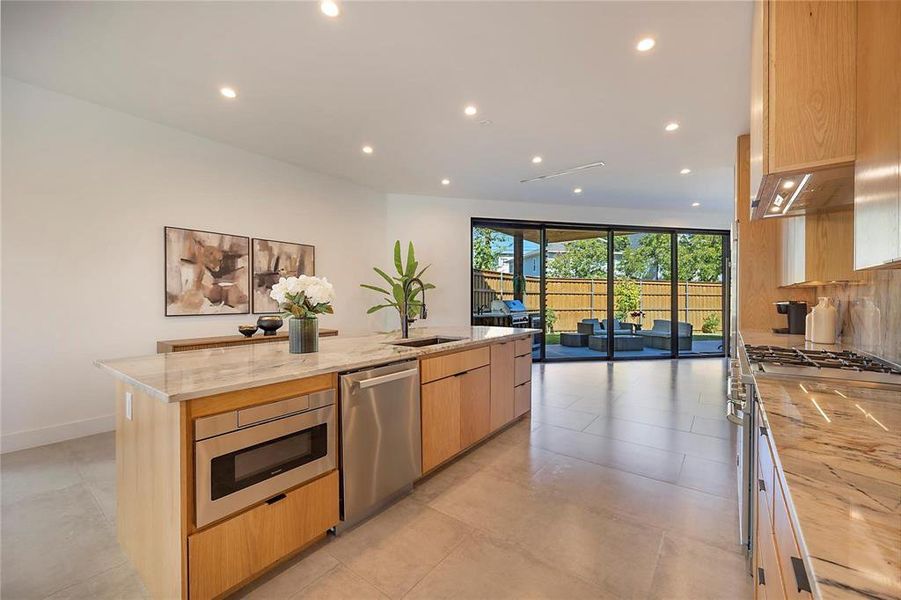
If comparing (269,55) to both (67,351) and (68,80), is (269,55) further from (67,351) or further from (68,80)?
(67,351)

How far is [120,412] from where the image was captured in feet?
5.73

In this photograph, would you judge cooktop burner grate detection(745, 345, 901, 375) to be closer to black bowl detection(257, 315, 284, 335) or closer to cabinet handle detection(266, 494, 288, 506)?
cabinet handle detection(266, 494, 288, 506)

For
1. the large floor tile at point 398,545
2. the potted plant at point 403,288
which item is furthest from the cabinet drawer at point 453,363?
the large floor tile at point 398,545

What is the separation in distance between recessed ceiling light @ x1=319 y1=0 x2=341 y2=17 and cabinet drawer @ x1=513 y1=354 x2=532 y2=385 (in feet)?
9.82

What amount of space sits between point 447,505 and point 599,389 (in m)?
3.42

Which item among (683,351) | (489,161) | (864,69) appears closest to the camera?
(864,69)

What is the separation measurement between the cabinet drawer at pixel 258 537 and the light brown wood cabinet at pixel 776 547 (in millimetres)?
1712

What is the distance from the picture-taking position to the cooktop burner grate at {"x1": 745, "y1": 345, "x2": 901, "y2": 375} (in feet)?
5.14

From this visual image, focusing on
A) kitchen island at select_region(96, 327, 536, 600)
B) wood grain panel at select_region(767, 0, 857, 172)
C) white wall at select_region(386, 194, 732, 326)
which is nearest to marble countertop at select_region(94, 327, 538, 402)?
kitchen island at select_region(96, 327, 536, 600)

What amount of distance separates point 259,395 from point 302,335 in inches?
26.8

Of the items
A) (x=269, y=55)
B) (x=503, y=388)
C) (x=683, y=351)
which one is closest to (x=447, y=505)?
(x=503, y=388)

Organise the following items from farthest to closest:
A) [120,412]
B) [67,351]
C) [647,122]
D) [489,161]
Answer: [489,161]
[647,122]
[67,351]
[120,412]

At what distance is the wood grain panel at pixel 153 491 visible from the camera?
1.36 m

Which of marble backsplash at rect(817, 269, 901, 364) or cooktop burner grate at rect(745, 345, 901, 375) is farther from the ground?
marble backsplash at rect(817, 269, 901, 364)
